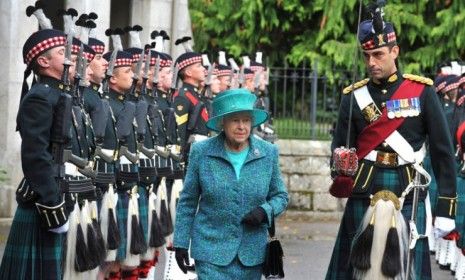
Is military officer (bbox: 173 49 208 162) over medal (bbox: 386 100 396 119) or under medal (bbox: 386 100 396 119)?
under

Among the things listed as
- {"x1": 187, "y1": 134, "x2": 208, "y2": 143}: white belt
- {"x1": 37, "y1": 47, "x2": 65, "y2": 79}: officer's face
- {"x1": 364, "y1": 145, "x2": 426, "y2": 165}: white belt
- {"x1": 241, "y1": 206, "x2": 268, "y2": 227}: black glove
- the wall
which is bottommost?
the wall

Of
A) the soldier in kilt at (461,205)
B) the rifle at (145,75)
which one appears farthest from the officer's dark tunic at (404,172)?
the soldier in kilt at (461,205)

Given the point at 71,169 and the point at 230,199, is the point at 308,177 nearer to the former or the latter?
the point at 71,169

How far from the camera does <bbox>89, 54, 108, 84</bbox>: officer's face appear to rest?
36.6 ft

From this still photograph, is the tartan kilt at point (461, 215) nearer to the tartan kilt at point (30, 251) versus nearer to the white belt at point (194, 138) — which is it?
the white belt at point (194, 138)

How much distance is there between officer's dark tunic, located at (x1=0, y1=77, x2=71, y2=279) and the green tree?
1435cm

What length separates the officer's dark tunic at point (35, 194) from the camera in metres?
8.70

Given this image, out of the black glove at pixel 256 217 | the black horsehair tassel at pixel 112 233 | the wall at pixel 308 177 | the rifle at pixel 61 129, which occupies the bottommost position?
the wall at pixel 308 177

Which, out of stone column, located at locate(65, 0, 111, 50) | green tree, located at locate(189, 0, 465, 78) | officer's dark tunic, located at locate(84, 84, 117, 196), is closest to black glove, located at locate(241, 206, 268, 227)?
officer's dark tunic, located at locate(84, 84, 117, 196)

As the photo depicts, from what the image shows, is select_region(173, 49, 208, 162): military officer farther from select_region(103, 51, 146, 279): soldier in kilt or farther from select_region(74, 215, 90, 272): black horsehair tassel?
select_region(74, 215, 90, 272): black horsehair tassel

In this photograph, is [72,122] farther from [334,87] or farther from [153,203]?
[334,87]

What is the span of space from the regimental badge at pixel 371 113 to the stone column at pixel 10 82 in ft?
22.7

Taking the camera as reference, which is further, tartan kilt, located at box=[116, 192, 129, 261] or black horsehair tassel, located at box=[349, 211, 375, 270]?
tartan kilt, located at box=[116, 192, 129, 261]

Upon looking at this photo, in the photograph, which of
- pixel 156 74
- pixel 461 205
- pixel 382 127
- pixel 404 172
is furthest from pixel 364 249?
pixel 461 205
